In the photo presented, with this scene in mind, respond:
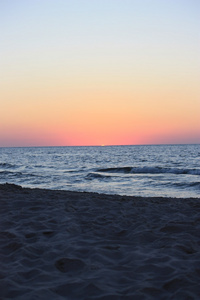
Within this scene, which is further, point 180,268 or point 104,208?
point 104,208

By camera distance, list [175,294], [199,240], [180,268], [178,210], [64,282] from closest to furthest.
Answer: [175,294], [64,282], [180,268], [199,240], [178,210]

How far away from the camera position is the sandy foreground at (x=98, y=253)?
3.54m

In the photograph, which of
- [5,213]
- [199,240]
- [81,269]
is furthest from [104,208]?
[81,269]

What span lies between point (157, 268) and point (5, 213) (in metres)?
4.63

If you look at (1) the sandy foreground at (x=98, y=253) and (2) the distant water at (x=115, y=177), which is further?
(2) the distant water at (x=115, y=177)

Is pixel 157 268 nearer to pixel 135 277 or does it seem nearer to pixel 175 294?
pixel 135 277

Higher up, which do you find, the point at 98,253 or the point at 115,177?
the point at 98,253

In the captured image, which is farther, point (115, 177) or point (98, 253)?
point (115, 177)

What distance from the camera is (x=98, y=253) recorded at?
4688 mm

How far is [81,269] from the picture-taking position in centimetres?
414

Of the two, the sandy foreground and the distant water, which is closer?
the sandy foreground

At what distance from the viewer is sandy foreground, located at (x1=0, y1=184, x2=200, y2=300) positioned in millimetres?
3535

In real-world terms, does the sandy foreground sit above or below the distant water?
above

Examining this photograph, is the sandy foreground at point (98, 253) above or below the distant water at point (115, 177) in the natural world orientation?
above
